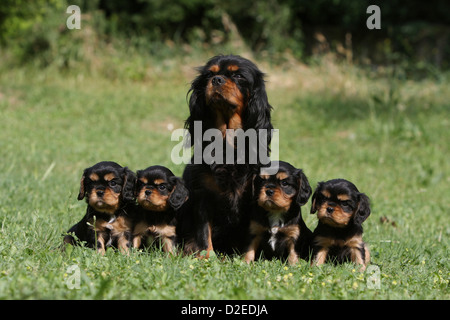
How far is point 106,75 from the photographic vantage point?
1459 centimetres

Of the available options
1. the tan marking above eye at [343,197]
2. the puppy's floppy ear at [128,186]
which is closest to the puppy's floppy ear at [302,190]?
the tan marking above eye at [343,197]

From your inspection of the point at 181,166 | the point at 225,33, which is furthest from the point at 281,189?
the point at 225,33

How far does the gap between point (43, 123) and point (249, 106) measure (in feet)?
24.5

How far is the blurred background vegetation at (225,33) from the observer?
1477 centimetres

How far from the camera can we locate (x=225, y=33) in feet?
69.3

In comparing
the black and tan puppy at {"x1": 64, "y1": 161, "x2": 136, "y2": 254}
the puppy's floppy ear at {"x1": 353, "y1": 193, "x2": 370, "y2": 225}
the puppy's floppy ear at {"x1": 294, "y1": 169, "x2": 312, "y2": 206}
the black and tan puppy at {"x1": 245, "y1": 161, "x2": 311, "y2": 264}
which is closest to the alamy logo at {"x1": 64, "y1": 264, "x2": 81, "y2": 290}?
the black and tan puppy at {"x1": 64, "y1": 161, "x2": 136, "y2": 254}

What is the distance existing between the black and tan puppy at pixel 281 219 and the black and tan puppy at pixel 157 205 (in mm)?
651

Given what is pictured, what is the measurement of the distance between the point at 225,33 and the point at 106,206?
1751 cm

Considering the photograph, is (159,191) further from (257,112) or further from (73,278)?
(73,278)

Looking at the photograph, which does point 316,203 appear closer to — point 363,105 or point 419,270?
point 419,270

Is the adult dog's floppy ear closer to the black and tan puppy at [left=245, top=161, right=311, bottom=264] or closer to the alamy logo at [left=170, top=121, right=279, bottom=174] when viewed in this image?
the alamy logo at [left=170, top=121, right=279, bottom=174]

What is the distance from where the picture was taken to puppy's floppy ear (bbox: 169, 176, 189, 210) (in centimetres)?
455

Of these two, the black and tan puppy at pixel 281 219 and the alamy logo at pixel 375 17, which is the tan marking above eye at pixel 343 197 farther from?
the alamy logo at pixel 375 17

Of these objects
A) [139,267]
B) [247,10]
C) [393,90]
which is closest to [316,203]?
[139,267]
